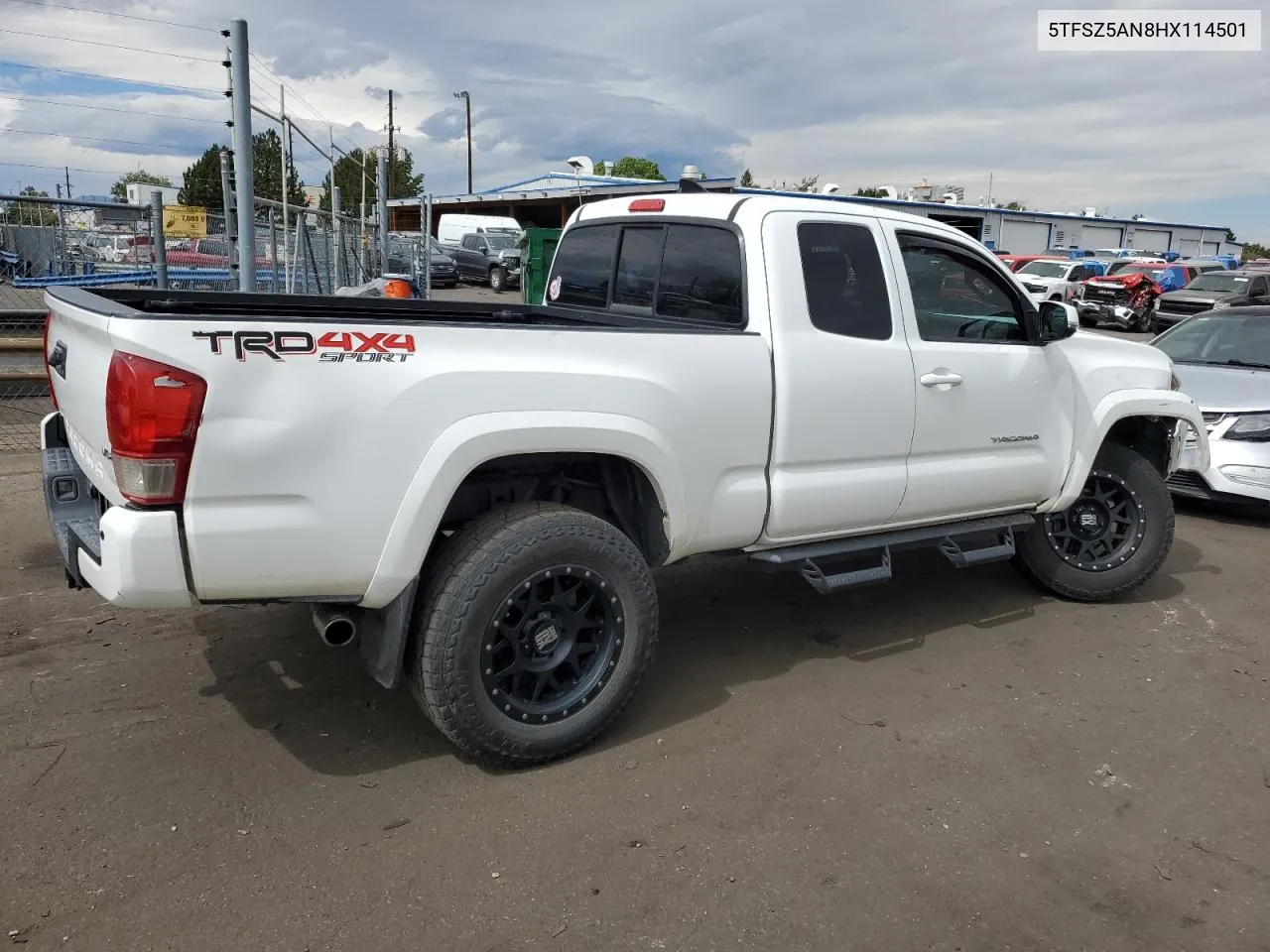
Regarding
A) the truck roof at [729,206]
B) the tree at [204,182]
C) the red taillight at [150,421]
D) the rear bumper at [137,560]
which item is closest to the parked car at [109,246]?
the truck roof at [729,206]

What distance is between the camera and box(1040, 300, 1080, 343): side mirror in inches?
189

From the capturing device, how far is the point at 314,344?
2.88m

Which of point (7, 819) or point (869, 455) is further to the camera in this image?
point (869, 455)

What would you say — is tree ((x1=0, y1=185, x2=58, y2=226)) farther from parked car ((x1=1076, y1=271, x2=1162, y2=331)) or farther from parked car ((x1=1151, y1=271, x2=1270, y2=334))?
parked car ((x1=1076, y1=271, x2=1162, y2=331))

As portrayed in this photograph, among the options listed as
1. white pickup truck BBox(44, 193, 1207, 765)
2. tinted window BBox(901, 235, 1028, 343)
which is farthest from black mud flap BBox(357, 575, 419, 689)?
tinted window BBox(901, 235, 1028, 343)

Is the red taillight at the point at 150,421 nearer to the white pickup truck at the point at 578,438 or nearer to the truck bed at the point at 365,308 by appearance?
the white pickup truck at the point at 578,438

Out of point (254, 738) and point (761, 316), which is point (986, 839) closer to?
point (761, 316)

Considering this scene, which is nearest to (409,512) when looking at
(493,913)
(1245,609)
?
(493,913)

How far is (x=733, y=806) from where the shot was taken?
332cm

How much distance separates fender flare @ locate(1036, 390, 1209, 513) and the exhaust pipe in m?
3.57

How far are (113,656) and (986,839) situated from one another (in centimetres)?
360

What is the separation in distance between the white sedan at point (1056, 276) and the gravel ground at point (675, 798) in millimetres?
24004

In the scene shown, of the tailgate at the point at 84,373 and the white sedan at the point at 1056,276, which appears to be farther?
the white sedan at the point at 1056,276

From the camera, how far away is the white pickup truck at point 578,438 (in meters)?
2.84
